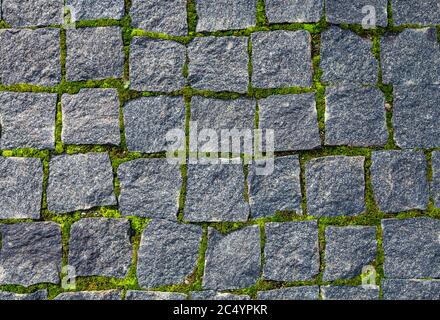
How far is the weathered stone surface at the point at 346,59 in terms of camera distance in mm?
3844

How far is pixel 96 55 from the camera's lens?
387 cm

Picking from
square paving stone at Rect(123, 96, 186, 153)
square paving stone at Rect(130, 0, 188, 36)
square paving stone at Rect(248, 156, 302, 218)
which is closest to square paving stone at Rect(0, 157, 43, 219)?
square paving stone at Rect(123, 96, 186, 153)

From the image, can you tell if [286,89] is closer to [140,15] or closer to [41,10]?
[140,15]

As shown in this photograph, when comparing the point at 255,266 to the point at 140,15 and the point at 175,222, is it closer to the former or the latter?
the point at 175,222

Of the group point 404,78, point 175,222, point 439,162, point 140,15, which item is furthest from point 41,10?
point 439,162

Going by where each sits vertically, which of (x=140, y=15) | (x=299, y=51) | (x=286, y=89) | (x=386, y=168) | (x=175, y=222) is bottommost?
(x=175, y=222)

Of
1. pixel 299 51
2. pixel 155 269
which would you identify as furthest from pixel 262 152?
pixel 155 269

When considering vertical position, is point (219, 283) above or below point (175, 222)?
below

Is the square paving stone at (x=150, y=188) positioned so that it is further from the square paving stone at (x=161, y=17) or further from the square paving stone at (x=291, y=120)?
the square paving stone at (x=161, y=17)

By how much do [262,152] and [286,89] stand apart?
0.42m

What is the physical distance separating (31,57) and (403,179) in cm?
245

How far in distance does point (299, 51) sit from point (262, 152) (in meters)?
0.68

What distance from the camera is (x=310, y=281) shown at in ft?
12.5

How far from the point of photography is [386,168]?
3.81 metres
